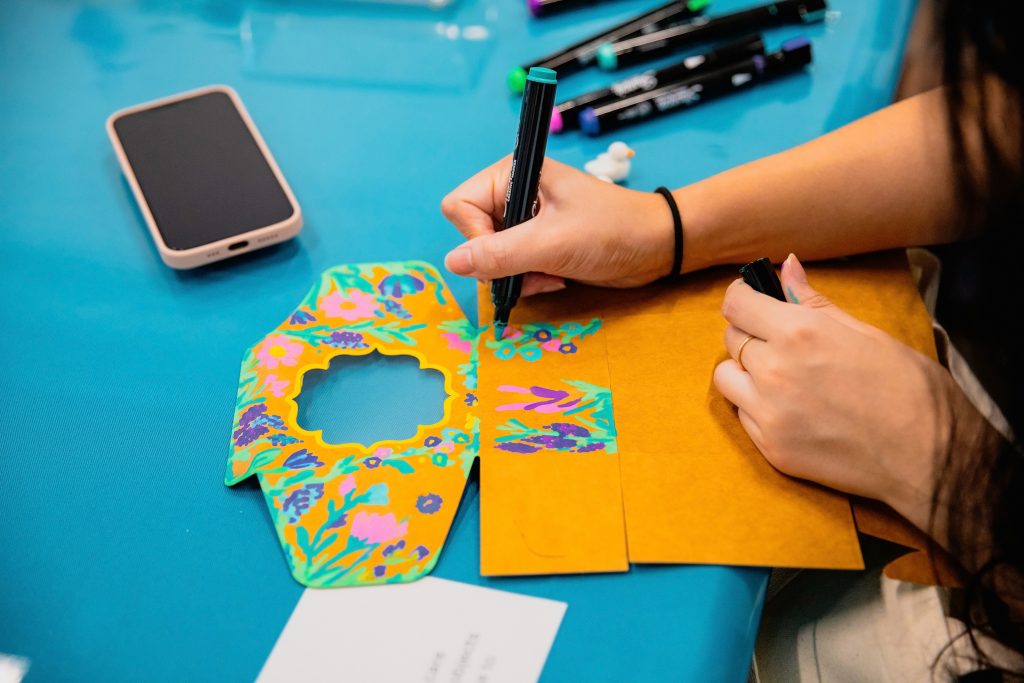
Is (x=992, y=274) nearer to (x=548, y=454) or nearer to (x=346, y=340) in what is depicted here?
(x=548, y=454)

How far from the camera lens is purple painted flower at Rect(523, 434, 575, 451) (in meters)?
0.57

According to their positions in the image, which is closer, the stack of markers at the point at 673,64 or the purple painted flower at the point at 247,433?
the purple painted flower at the point at 247,433

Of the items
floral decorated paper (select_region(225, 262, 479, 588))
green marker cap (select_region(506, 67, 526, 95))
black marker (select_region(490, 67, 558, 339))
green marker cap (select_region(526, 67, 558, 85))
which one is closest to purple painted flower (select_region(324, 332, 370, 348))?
floral decorated paper (select_region(225, 262, 479, 588))

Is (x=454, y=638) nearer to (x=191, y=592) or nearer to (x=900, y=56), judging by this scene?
(x=191, y=592)

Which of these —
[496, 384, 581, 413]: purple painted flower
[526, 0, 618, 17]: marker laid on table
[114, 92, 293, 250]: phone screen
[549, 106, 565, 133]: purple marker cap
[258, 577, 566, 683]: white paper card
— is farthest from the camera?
[526, 0, 618, 17]: marker laid on table

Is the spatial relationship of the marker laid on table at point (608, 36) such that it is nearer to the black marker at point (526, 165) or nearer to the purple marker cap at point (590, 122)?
the purple marker cap at point (590, 122)

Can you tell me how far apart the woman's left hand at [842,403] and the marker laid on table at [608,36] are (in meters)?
0.38

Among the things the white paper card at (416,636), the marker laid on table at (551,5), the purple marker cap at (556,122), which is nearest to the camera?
the white paper card at (416,636)

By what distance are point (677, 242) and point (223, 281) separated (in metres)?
0.37

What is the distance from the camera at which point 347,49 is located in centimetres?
90

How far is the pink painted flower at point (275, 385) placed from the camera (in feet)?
2.02

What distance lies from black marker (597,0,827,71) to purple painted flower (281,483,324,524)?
1.75 ft

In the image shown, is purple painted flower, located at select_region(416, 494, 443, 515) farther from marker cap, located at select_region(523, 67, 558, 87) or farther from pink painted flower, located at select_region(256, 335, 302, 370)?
marker cap, located at select_region(523, 67, 558, 87)

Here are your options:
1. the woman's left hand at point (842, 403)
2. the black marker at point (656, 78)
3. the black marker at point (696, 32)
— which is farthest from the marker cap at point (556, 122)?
the woman's left hand at point (842, 403)
